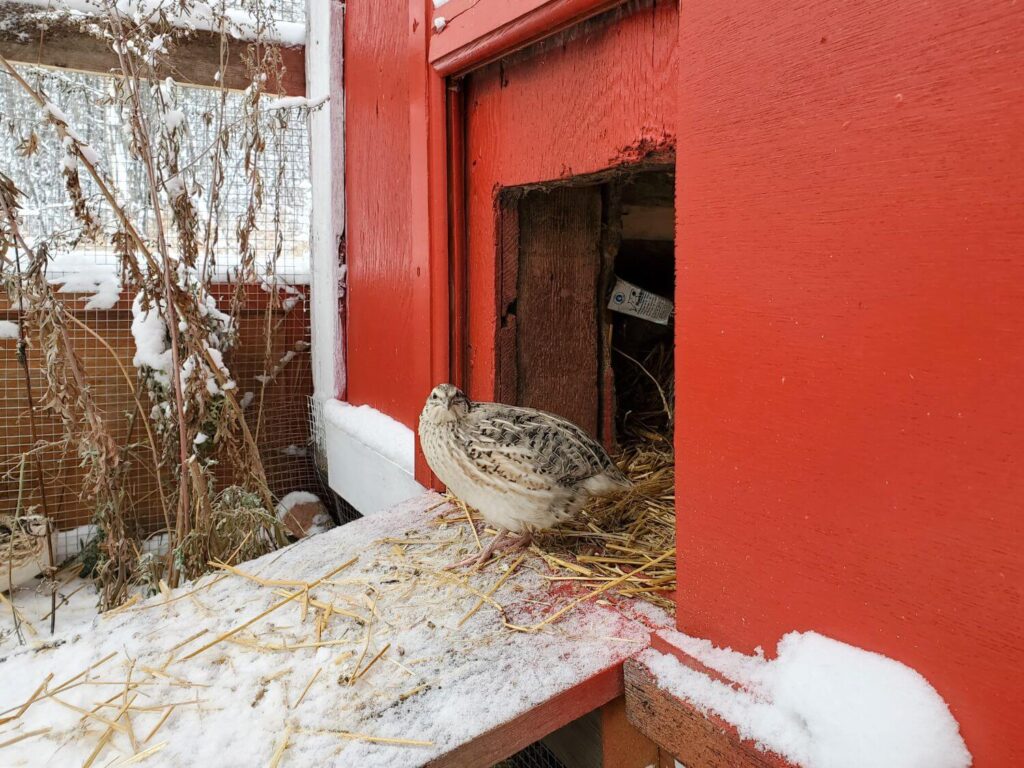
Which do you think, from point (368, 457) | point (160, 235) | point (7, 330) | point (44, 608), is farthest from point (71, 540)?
point (160, 235)

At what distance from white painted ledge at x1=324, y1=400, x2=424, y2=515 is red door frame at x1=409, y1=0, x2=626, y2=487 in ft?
1.04

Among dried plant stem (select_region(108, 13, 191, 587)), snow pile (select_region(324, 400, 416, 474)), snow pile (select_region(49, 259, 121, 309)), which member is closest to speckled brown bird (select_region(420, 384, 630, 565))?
snow pile (select_region(324, 400, 416, 474))

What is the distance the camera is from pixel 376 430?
3338 mm

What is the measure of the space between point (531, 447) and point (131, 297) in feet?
8.92

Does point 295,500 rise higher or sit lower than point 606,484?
lower

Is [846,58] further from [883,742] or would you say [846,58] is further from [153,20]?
[153,20]

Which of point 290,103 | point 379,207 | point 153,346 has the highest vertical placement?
point 290,103

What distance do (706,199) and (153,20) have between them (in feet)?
10.8

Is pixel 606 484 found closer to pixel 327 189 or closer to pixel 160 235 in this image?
pixel 160 235

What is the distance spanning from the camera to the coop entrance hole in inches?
99.5

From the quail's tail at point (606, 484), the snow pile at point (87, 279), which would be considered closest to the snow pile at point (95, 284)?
the snow pile at point (87, 279)

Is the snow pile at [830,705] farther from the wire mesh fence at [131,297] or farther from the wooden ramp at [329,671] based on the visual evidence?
the wire mesh fence at [131,297]

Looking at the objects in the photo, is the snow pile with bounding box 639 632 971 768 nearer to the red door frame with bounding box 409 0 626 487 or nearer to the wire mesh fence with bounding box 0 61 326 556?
the red door frame with bounding box 409 0 626 487

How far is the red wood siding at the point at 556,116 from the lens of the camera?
5.66 ft
